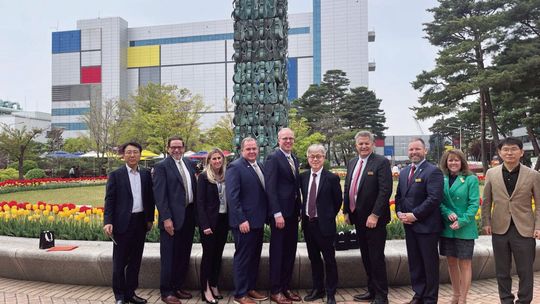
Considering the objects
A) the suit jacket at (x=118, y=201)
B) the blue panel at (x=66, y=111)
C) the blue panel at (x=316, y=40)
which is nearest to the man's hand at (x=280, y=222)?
the suit jacket at (x=118, y=201)

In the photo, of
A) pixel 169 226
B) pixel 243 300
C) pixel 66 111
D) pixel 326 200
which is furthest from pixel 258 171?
pixel 66 111

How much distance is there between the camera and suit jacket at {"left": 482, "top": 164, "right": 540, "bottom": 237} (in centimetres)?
418

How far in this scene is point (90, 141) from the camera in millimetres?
34344

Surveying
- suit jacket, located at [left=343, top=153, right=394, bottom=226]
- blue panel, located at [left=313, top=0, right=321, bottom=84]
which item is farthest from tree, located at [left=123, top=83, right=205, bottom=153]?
blue panel, located at [left=313, top=0, right=321, bottom=84]

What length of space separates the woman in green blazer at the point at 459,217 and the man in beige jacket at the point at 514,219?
0.22 m

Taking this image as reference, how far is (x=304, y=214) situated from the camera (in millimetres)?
4754

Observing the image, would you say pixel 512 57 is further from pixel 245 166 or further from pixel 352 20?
pixel 352 20

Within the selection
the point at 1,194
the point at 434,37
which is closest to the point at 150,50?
the point at 434,37

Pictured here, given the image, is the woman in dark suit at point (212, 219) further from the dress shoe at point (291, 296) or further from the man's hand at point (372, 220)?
the man's hand at point (372, 220)

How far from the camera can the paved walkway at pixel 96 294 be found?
15.9 ft

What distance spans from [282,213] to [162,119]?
27481 millimetres

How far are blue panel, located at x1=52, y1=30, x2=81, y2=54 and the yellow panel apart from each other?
8.54 meters

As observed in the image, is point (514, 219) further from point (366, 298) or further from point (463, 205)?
point (366, 298)

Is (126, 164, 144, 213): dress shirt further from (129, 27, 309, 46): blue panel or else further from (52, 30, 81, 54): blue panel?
(52, 30, 81, 54): blue panel
